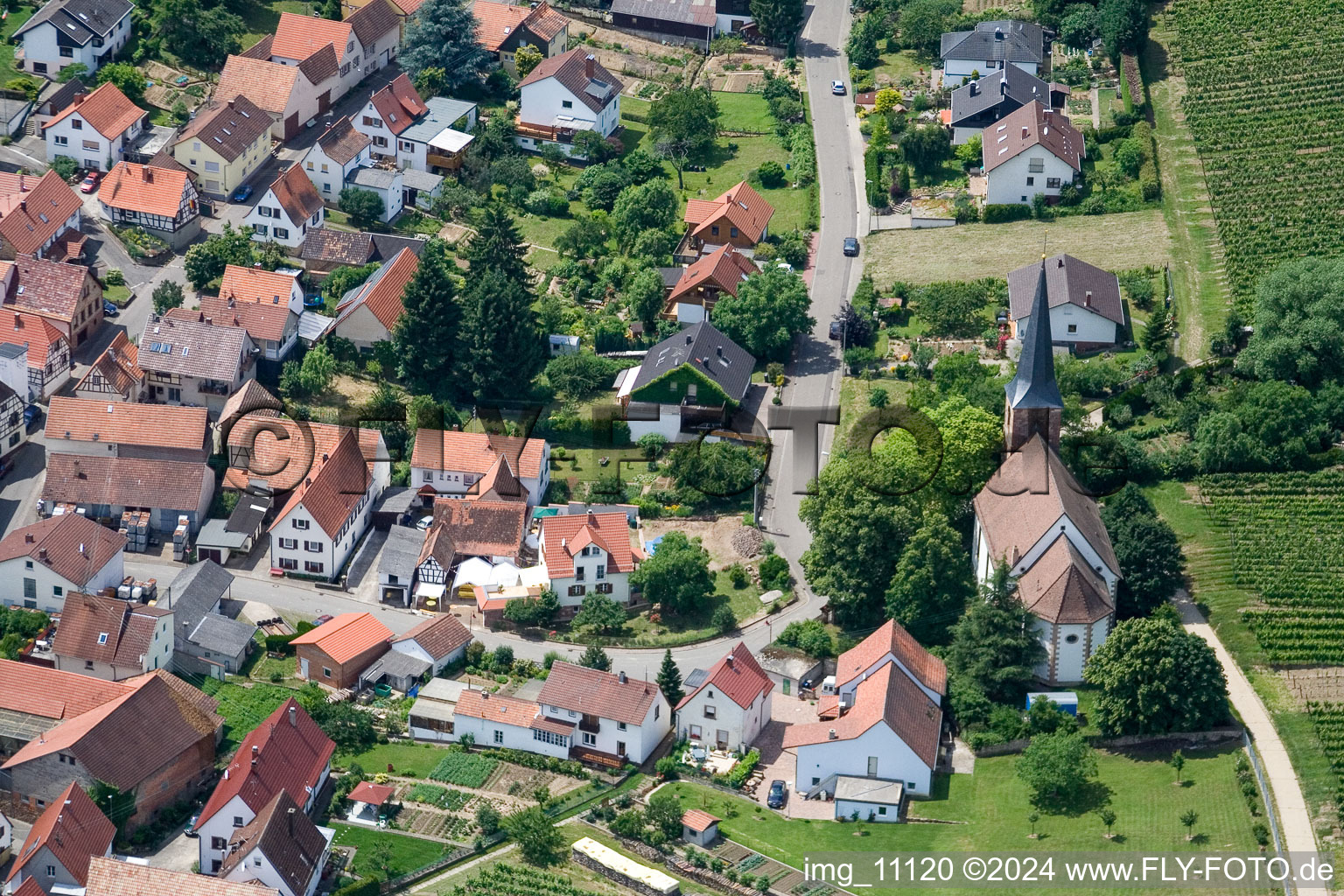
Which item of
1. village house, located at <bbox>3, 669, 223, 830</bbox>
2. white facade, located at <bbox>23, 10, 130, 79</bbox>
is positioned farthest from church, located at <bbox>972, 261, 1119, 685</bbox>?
white facade, located at <bbox>23, 10, 130, 79</bbox>

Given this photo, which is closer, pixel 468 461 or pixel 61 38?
pixel 468 461

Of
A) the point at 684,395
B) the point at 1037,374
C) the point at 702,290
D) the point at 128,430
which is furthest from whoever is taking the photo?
the point at 702,290

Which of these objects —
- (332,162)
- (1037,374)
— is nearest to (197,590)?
(332,162)

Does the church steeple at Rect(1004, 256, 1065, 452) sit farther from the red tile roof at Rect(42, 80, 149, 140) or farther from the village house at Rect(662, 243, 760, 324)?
the red tile roof at Rect(42, 80, 149, 140)

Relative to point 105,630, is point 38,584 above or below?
above

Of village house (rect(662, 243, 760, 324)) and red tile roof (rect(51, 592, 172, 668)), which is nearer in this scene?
red tile roof (rect(51, 592, 172, 668))

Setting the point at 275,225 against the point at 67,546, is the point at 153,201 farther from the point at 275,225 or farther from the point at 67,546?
the point at 67,546
